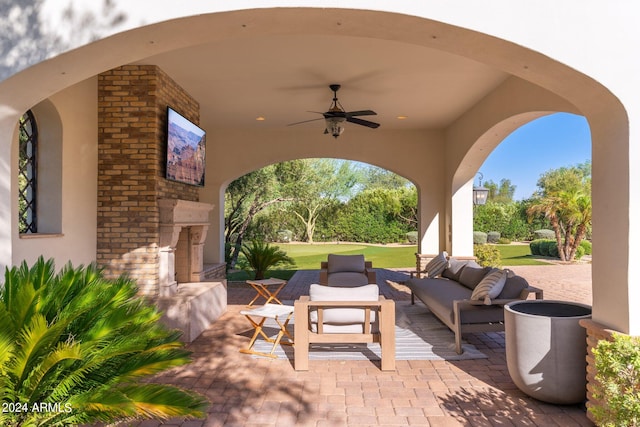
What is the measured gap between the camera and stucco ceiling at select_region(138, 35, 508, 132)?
5363 millimetres

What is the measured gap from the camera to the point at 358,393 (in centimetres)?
382

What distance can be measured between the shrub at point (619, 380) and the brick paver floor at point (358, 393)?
711mm

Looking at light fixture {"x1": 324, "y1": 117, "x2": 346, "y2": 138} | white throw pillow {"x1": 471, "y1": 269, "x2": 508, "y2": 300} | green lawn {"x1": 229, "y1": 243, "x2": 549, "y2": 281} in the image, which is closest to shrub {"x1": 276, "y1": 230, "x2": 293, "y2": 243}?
green lawn {"x1": 229, "y1": 243, "x2": 549, "y2": 281}

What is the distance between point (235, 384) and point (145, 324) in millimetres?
1675

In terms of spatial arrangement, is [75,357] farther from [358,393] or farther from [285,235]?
[285,235]

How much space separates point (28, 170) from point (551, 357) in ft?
17.9

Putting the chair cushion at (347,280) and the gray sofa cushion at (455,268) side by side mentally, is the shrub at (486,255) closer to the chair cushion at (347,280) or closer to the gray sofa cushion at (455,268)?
the gray sofa cushion at (455,268)

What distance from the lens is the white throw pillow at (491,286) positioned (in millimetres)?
4836

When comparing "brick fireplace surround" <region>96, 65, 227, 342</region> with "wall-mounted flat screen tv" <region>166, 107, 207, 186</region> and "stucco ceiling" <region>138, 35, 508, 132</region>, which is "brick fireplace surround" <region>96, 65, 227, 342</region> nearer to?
"wall-mounted flat screen tv" <region>166, 107, 207, 186</region>

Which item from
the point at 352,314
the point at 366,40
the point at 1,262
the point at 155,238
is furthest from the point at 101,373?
the point at 366,40

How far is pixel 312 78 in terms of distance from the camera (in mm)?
6527

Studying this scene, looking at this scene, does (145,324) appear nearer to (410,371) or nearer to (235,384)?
(235,384)

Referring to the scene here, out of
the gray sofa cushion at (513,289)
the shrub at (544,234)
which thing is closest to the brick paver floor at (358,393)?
the gray sofa cushion at (513,289)

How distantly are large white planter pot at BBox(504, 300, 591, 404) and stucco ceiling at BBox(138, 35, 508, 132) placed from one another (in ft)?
10.9
